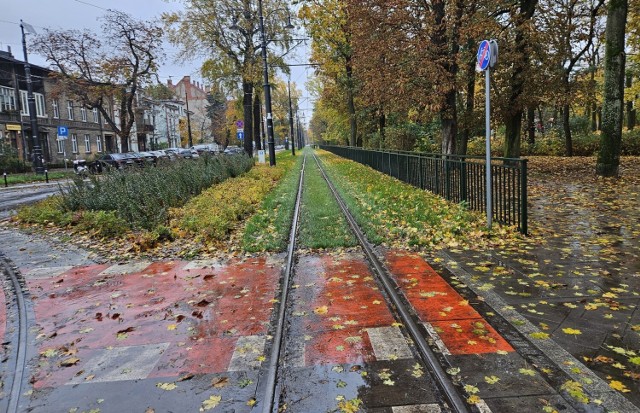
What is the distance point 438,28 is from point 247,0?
696 inches

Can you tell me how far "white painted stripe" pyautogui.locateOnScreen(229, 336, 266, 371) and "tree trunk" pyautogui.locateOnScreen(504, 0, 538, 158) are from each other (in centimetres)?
1335

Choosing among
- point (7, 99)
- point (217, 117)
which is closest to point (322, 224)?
point (7, 99)

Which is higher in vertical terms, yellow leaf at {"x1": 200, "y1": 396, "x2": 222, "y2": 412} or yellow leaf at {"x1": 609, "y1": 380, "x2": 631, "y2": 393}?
yellow leaf at {"x1": 609, "y1": 380, "x2": 631, "y2": 393}

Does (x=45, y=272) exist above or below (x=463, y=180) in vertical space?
below

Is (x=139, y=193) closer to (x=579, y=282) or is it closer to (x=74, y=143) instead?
(x=579, y=282)

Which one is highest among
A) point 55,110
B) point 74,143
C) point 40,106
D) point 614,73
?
point 40,106

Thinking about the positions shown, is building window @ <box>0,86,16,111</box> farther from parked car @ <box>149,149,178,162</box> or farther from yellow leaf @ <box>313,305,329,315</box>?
yellow leaf @ <box>313,305,329,315</box>

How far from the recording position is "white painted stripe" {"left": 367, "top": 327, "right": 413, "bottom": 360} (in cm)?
368

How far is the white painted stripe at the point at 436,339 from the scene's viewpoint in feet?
12.1

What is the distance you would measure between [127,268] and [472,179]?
266 inches

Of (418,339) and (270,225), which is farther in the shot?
(270,225)

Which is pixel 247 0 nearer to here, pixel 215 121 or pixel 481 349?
pixel 481 349

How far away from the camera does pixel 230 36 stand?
27.8 metres

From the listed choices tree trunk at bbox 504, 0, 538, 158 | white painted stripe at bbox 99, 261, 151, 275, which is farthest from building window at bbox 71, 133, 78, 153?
white painted stripe at bbox 99, 261, 151, 275
